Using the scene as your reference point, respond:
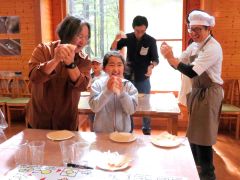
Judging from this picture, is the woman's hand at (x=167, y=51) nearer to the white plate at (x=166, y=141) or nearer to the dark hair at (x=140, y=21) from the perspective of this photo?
the white plate at (x=166, y=141)

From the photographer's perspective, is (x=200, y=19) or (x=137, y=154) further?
(x=200, y=19)

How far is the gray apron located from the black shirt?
1194 mm

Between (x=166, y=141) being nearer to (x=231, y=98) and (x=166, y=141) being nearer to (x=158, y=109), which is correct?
(x=158, y=109)

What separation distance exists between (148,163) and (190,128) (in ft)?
3.94

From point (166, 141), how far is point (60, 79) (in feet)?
2.29

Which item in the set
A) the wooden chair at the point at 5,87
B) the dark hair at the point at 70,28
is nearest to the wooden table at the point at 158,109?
the dark hair at the point at 70,28

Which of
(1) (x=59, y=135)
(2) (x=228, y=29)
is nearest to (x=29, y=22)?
(2) (x=228, y=29)

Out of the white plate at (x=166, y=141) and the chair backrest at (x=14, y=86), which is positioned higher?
the white plate at (x=166, y=141)

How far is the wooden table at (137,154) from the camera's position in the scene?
44.6 inches

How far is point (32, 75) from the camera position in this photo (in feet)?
4.94

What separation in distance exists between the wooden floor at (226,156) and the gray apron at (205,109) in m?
0.53

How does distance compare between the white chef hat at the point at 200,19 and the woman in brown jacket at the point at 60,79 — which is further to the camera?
the white chef hat at the point at 200,19

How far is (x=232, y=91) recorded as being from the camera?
12.4ft

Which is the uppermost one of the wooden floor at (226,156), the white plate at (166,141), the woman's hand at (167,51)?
the woman's hand at (167,51)
